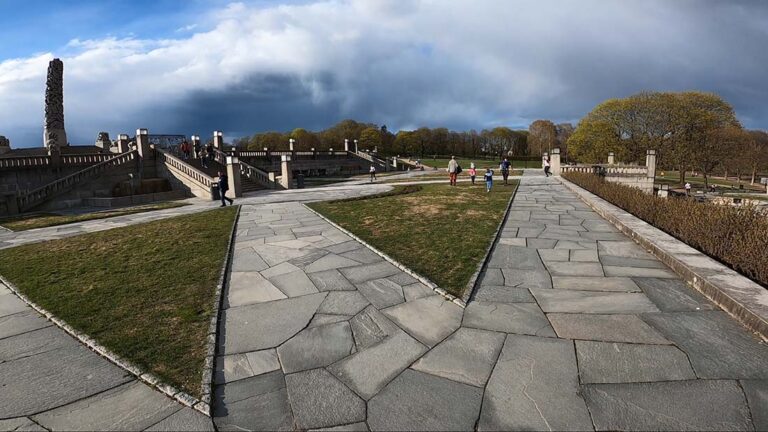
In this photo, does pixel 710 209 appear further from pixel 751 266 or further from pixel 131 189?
pixel 131 189

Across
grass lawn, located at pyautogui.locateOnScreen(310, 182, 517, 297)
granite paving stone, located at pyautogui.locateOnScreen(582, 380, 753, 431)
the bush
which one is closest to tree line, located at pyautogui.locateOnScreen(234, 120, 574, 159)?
grass lawn, located at pyautogui.locateOnScreen(310, 182, 517, 297)

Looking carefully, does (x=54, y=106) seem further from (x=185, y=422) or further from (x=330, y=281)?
(x=185, y=422)

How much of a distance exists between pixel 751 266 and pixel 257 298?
6738mm

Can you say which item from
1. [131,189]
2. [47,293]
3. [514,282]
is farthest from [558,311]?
[131,189]

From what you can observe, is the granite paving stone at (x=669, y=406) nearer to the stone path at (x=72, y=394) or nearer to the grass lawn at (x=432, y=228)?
the grass lawn at (x=432, y=228)

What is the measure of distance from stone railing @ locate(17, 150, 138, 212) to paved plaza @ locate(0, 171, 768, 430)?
1855cm

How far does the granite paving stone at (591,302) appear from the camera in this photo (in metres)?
4.49

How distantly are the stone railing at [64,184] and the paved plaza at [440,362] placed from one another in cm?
1855

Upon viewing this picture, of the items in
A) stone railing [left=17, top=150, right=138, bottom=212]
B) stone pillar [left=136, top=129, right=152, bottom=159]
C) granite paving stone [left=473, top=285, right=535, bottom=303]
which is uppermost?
stone pillar [left=136, top=129, right=152, bottom=159]

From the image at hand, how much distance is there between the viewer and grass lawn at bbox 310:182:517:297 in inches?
247

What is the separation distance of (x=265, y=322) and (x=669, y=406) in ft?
12.9

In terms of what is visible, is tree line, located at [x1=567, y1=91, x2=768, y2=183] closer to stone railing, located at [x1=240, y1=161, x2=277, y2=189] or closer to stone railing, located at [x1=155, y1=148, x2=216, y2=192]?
stone railing, located at [x1=240, y1=161, x2=277, y2=189]

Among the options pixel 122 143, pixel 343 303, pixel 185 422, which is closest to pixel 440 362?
pixel 343 303

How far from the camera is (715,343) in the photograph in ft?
11.9
